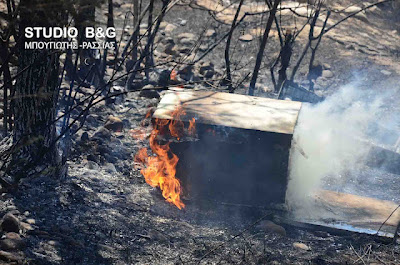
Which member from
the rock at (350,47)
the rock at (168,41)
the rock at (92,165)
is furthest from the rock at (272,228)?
the rock at (350,47)

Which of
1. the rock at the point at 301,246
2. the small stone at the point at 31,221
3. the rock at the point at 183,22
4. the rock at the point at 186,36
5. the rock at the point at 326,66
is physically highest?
the rock at the point at 183,22

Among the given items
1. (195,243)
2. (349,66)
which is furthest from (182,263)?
(349,66)

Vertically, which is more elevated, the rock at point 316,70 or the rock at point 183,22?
the rock at point 183,22

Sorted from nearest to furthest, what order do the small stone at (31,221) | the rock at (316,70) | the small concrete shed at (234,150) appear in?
the small stone at (31,221) → the small concrete shed at (234,150) → the rock at (316,70)

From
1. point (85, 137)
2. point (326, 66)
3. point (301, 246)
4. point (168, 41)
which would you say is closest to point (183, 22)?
point (168, 41)

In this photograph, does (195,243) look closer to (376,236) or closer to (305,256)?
(305,256)

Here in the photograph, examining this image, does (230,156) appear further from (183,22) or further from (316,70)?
(183,22)

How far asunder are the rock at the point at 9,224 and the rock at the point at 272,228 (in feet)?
8.39

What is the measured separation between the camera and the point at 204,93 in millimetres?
6070

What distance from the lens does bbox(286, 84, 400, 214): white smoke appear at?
6046 millimetres

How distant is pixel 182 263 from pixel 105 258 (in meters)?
0.71

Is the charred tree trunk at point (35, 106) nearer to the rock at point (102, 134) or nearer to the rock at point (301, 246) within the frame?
the rock at point (102, 134)

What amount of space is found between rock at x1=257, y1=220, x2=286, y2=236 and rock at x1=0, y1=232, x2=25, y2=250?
254cm

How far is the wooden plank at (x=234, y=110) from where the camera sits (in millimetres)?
5027
